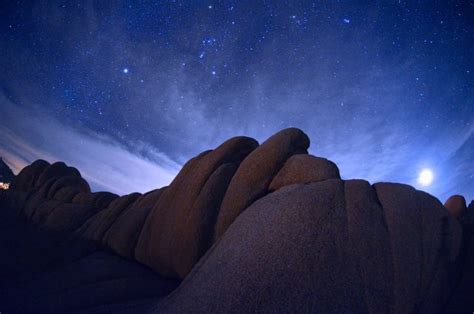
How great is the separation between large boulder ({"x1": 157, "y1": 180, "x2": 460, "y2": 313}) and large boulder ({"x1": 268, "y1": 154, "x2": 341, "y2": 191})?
3.03ft

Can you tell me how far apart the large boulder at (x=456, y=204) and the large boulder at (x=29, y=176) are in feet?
123

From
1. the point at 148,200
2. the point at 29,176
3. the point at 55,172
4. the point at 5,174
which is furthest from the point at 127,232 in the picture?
the point at 5,174

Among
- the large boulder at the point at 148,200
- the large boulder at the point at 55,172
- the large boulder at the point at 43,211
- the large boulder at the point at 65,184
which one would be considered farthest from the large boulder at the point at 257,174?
the large boulder at the point at 55,172

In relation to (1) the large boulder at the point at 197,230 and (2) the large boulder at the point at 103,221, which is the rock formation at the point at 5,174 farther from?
(1) the large boulder at the point at 197,230

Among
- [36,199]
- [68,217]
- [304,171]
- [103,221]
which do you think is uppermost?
[304,171]

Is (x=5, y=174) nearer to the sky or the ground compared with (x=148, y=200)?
Answer: nearer to the ground

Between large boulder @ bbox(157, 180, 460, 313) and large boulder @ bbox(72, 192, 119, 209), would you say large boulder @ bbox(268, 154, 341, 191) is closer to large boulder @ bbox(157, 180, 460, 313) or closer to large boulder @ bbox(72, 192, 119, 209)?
large boulder @ bbox(157, 180, 460, 313)

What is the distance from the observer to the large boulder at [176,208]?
8.28 m

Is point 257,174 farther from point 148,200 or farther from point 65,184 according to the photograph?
point 65,184

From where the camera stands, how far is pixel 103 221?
1298cm

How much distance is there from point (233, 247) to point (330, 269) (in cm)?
221

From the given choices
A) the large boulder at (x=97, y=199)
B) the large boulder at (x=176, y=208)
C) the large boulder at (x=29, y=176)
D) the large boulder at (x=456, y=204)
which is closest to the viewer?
the large boulder at (x=176, y=208)

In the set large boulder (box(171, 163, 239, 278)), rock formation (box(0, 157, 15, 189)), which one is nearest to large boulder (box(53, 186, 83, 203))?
large boulder (box(171, 163, 239, 278))

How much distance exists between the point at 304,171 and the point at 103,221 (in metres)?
11.1
